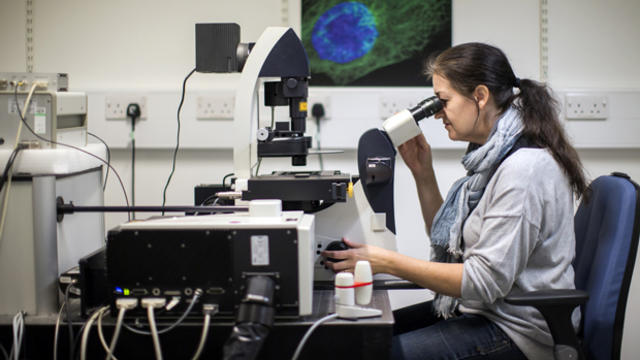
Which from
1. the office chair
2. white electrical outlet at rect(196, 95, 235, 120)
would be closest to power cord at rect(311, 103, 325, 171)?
white electrical outlet at rect(196, 95, 235, 120)

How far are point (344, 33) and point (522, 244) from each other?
133 cm

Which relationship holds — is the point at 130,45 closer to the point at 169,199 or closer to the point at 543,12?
the point at 169,199

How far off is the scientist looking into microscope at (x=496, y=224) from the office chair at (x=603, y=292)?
6 cm

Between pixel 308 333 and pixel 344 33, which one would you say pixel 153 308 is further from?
pixel 344 33

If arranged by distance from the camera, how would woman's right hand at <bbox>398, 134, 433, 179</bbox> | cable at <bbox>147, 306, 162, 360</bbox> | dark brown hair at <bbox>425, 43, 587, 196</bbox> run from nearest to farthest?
cable at <bbox>147, 306, 162, 360</bbox>, dark brown hair at <bbox>425, 43, 587, 196</bbox>, woman's right hand at <bbox>398, 134, 433, 179</bbox>

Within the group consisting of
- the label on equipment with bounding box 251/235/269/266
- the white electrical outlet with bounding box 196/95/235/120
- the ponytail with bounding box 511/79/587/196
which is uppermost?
the white electrical outlet with bounding box 196/95/235/120

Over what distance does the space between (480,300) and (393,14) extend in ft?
4.52

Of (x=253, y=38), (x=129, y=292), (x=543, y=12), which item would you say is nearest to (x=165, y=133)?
(x=253, y=38)

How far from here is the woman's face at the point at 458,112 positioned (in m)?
1.50

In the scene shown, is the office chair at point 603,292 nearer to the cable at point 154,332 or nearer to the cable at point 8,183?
the cable at point 154,332

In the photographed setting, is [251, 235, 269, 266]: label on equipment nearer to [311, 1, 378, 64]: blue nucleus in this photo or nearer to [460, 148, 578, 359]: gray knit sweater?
[460, 148, 578, 359]: gray knit sweater

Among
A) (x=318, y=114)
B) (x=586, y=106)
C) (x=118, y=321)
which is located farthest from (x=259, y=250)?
(x=586, y=106)

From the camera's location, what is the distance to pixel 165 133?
2365 mm

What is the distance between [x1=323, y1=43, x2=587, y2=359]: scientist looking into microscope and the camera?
1.31 m
